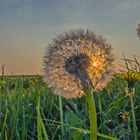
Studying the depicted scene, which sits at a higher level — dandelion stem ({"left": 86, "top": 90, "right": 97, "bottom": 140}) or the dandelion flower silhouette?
the dandelion flower silhouette

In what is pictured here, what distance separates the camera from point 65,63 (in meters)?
1.47

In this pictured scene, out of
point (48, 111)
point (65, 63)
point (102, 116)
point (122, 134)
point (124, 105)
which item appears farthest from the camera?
point (48, 111)

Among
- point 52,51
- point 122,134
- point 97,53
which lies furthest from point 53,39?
point 122,134

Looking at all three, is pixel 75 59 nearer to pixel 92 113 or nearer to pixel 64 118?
pixel 92 113

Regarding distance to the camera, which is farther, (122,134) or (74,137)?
(122,134)

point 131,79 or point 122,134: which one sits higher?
point 131,79

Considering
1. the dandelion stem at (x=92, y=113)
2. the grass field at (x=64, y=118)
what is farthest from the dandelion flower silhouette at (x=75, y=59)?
the grass field at (x=64, y=118)

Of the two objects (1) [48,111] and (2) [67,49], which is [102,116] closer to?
(1) [48,111]

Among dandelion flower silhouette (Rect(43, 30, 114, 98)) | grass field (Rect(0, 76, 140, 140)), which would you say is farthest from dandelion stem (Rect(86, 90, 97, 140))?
grass field (Rect(0, 76, 140, 140))

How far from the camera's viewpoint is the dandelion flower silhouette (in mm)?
1436

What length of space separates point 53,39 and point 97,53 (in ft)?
0.55

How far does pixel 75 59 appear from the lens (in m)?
1.42

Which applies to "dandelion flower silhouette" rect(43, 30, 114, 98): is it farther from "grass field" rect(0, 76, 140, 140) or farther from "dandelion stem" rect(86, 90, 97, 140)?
"grass field" rect(0, 76, 140, 140)

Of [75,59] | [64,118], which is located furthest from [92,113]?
[64,118]
